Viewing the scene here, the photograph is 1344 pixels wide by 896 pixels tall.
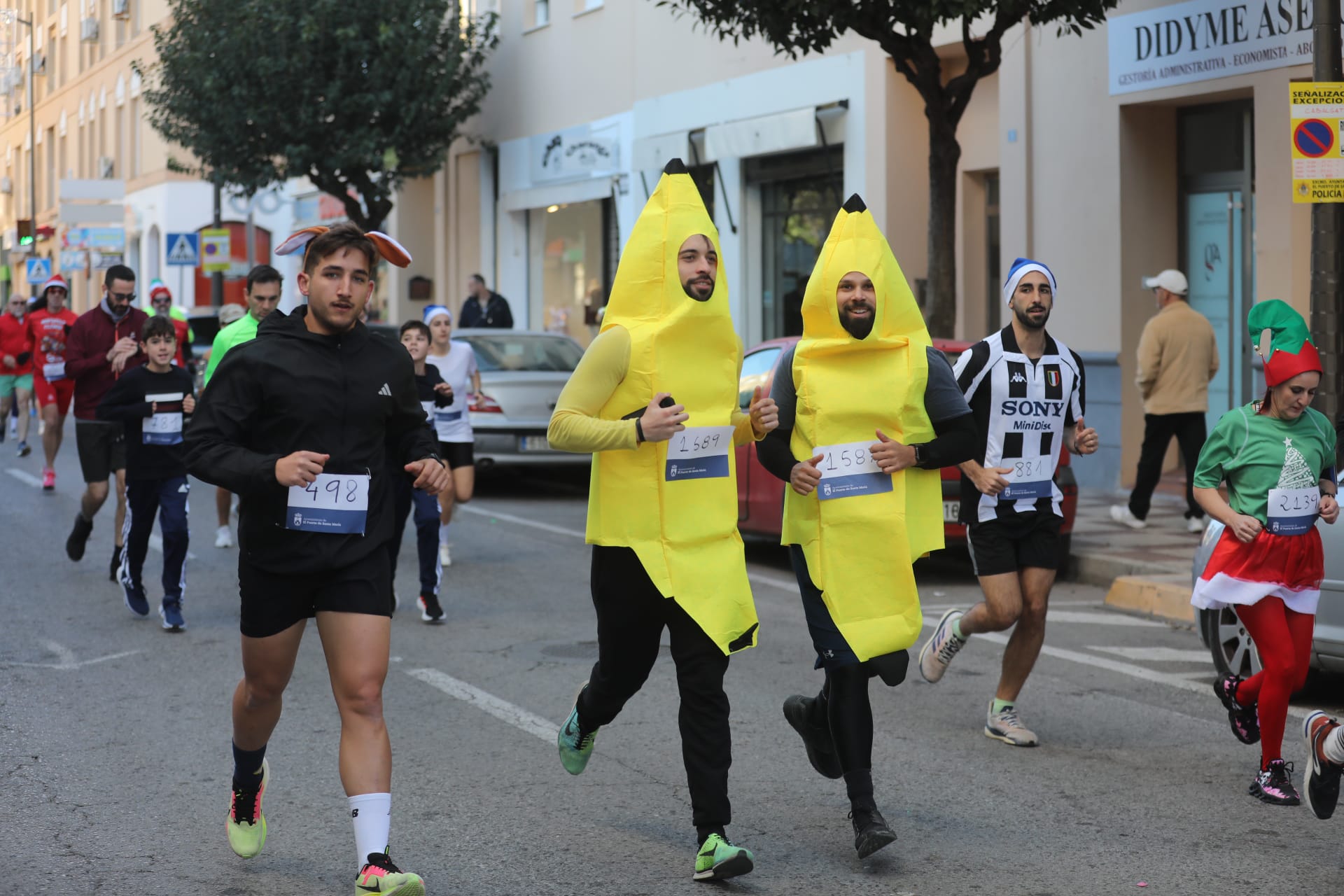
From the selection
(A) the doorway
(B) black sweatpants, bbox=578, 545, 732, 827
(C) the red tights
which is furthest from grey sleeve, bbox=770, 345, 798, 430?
(A) the doorway

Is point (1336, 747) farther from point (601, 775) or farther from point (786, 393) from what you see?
point (601, 775)

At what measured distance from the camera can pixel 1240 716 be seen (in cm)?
631

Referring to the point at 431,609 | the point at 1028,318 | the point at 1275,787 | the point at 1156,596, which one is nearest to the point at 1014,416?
the point at 1028,318

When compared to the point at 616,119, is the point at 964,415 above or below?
below

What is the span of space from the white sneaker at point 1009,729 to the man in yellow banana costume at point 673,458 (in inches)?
78.0

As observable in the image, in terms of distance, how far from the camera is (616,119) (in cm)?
2570

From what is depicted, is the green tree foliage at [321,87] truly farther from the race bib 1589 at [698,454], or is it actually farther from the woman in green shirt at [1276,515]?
the race bib 1589 at [698,454]

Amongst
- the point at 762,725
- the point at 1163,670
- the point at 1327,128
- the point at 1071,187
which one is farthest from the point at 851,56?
the point at 762,725

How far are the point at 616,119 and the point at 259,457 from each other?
21552mm

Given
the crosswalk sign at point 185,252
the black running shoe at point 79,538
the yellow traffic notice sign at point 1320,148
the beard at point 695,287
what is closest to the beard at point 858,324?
the beard at point 695,287

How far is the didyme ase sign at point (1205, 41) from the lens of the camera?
14.2 metres

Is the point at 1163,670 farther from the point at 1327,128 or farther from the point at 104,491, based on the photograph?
the point at 104,491

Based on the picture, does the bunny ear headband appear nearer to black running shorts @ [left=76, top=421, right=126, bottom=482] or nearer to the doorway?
black running shorts @ [left=76, top=421, right=126, bottom=482]

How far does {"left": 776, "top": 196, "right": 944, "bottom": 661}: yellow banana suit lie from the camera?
5449mm
